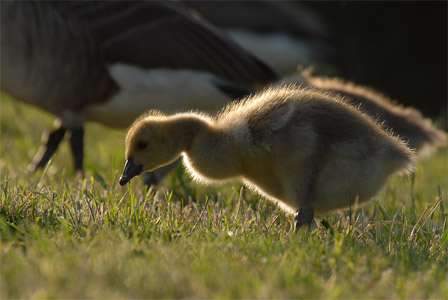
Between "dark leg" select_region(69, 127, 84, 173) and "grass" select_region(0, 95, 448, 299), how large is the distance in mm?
1653

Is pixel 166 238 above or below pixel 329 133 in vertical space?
below

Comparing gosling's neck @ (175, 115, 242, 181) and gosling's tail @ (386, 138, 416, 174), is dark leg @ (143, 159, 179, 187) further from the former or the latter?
gosling's tail @ (386, 138, 416, 174)

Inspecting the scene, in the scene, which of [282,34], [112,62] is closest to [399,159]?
[112,62]

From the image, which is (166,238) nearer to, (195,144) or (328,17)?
(195,144)

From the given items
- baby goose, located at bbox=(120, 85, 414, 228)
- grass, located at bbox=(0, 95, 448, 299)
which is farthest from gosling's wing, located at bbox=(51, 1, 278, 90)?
baby goose, located at bbox=(120, 85, 414, 228)

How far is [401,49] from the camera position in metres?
11.3

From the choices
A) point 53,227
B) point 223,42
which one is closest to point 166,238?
point 53,227

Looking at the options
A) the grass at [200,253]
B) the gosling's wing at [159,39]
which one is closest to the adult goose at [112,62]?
the gosling's wing at [159,39]

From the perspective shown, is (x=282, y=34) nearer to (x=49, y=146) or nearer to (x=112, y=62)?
(x=112, y=62)

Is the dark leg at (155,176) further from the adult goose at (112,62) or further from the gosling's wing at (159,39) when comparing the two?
the gosling's wing at (159,39)

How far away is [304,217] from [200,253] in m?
0.75

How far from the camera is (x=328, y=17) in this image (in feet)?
39.3

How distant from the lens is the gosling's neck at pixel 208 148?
3.43 m

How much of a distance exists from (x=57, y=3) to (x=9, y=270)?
138 inches
